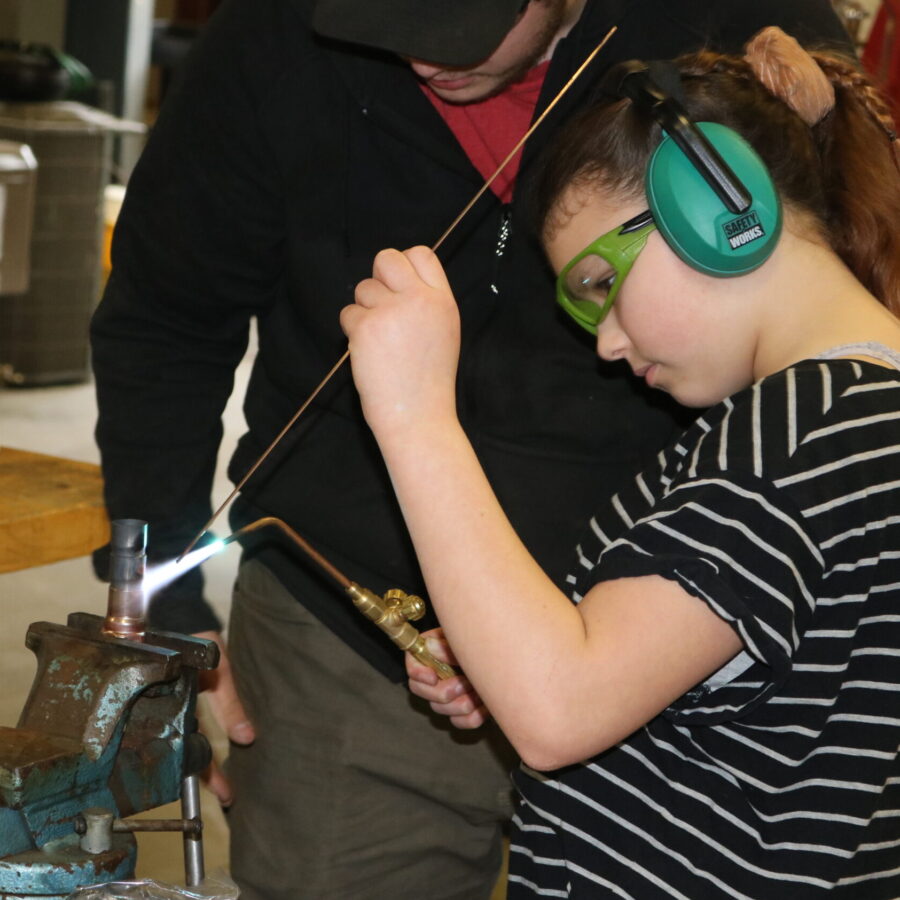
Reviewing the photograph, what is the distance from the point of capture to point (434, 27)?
134cm

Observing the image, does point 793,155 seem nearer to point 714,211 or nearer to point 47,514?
point 714,211

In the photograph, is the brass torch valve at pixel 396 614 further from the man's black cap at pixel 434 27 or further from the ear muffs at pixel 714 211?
the man's black cap at pixel 434 27

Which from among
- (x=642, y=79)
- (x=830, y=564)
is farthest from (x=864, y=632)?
(x=642, y=79)

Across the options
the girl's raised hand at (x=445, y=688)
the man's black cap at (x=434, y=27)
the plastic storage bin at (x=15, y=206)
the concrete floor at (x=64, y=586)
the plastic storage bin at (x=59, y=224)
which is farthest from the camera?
the plastic storage bin at (x=59, y=224)

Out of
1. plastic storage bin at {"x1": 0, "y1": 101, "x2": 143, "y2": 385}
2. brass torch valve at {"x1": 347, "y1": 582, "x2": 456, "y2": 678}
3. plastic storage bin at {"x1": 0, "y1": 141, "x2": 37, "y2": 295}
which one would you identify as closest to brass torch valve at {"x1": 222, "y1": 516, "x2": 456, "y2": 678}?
brass torch valve at {"x1": 347, "y1": 582, "x2": 456, "y2": 678}

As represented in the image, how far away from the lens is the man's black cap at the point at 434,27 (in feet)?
4.38

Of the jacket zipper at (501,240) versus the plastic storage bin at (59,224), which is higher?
the jacket zipper at (501,240)

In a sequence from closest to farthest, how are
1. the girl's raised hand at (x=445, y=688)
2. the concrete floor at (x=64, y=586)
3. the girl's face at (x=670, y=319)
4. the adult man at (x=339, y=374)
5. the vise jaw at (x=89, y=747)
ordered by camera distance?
1. the vise jaw at (x=89, y=747)
2. the girl's face at (x=670, y=319)
3. the girl's raised hand at (x=445, y=688)
4. the adult man at (x=339, y=374)
5. the concrete floor at (x=64, y=586)

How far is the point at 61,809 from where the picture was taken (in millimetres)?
943

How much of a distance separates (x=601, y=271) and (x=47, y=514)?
787 millimetres

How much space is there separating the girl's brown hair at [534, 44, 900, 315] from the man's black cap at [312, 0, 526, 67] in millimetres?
141

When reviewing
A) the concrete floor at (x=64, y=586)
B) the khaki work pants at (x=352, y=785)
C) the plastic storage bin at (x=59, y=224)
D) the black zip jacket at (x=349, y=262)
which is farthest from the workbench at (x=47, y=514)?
the plastic storage bin at (x=59, y=224)

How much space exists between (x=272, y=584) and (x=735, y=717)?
832 millimetres

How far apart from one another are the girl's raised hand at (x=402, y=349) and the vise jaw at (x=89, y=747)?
24cm
